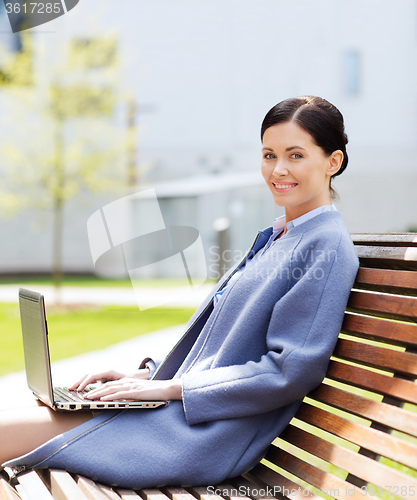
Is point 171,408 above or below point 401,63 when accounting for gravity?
below

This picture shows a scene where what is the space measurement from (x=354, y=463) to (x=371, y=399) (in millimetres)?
276

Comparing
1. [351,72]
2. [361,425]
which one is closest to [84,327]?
[361,425]

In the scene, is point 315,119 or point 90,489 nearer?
point 90,489

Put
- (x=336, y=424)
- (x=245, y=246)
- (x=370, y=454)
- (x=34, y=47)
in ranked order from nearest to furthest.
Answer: (x=370, y=454) < (x=336, y=424) < (x=34, y=47) < (x=245, y=246)

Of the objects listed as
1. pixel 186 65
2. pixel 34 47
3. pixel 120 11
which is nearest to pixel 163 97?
pixel 186 65

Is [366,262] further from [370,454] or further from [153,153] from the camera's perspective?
[153,153]

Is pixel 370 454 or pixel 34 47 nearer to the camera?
pixel 370 454

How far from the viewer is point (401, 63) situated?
1532cm

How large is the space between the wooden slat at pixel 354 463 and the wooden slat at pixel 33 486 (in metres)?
0.80

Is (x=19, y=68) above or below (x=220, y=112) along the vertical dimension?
above

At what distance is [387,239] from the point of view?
2.12 metres

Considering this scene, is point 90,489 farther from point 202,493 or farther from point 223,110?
point 223,110

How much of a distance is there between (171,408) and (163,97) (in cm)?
1476

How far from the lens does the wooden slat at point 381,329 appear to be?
69.2 inches
